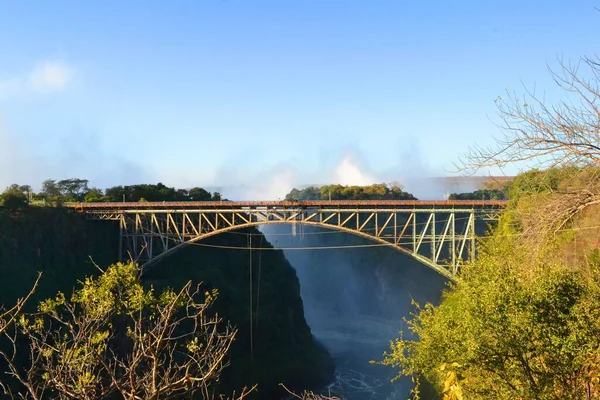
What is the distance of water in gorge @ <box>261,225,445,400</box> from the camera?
5573 centimetres

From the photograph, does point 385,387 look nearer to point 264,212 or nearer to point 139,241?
point 264,212

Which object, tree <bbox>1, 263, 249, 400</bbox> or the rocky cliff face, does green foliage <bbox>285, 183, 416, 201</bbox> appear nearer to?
the rocky cliff face

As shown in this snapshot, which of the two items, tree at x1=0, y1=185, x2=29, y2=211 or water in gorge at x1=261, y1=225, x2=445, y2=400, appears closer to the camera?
tree at x1=0, y1=185, x2=29, y2=211

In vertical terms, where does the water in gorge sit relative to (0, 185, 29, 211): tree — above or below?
below

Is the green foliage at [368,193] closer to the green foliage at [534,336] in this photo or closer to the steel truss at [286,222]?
the steel truss at [286,222]

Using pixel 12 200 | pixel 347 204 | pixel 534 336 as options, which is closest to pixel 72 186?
pixel 12 200

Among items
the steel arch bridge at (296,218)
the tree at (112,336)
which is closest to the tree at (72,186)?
the steel arch bridge at (296,218)

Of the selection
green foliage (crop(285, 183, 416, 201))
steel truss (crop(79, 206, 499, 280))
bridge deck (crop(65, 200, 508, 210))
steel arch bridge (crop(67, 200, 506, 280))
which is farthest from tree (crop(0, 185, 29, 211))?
green foliage (crop(285, 183, 416, 201))

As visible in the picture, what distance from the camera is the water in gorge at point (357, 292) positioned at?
55.7 meters

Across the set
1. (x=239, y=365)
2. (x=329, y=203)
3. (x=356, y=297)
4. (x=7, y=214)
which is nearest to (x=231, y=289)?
(x=239, y=365)

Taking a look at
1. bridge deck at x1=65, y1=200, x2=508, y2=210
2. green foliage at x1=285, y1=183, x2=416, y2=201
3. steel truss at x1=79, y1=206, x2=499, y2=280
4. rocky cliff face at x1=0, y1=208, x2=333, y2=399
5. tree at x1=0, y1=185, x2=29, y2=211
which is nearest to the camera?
steel truss at x1=79, y1=206, x2=499, y2=280

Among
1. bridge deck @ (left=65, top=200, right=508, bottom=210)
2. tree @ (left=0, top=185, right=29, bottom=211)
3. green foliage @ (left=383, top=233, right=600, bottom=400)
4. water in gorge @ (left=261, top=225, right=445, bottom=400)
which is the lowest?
water in gorge @ (left=261, top=225, right=445, bottom=400)

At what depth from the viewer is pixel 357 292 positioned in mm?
79125

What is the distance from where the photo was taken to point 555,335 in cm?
926
